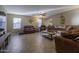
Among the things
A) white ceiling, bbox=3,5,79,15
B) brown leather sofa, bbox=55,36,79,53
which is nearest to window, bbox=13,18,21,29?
white ceiling, bbox=3,5,79,15

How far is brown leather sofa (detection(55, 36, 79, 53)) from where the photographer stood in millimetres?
2675

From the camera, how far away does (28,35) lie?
9.29 ft

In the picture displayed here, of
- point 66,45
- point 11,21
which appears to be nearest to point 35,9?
point 11,21

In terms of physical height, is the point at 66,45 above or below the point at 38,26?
below

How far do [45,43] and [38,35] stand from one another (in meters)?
0.24

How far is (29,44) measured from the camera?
2.79 m

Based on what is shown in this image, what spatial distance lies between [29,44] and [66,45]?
0.82 m

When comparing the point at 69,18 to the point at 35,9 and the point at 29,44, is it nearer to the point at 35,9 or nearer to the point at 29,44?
the point at 35,9

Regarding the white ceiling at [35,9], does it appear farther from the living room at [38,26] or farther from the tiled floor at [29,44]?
the tiled floor at [29,44]

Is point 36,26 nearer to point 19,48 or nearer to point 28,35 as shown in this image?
point 28,35

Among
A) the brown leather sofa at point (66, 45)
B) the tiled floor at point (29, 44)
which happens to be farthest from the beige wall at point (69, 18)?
the tiled floor at point (29, 44)

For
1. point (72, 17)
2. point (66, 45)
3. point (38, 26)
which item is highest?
point (72, 17)

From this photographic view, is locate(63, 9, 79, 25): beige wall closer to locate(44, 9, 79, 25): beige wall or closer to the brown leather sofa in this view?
locate(44, 9, 79, 25): beige wall

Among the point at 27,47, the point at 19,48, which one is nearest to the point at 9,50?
the point at 19,48
